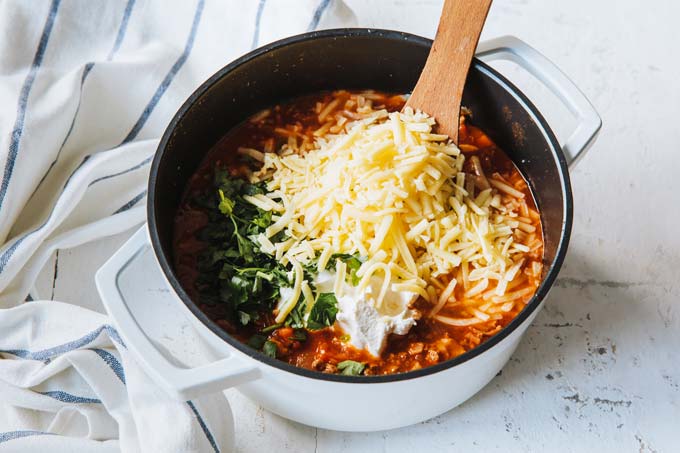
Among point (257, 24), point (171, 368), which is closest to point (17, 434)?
point (171, 368)

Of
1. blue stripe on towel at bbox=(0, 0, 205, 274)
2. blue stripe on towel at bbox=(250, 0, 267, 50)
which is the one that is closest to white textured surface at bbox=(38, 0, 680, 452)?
blue stripe on towel at bbox=(0, 0, 205, 274)

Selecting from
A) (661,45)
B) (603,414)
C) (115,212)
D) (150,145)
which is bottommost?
(603,414)

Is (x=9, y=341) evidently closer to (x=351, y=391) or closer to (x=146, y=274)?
(x=146, y=274)

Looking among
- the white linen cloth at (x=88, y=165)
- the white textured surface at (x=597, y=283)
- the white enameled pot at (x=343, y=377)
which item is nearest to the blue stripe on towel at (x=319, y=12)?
the white linen cloth at (x=88, y=165)

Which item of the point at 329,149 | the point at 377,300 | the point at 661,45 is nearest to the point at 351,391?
the point at 377,300

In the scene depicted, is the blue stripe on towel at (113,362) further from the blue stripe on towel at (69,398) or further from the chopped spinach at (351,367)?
the chopped spinach at (351,367)

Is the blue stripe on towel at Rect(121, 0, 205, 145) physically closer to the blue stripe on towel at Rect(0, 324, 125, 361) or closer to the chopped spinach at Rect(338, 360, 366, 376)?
the blue stripe on towel at Rect(0, 324, 125, 361)

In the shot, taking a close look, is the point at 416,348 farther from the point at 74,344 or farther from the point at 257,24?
the point at 257,24
